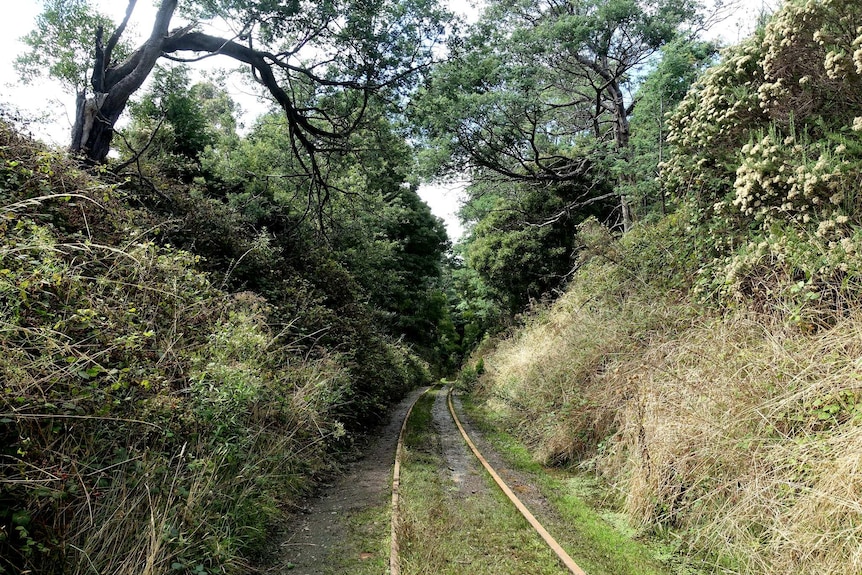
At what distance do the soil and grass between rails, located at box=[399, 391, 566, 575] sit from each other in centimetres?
32

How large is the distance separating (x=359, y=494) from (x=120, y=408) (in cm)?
425

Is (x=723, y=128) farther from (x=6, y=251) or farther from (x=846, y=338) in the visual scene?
(x=6, y=251)

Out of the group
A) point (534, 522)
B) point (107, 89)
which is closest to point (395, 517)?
point (534, 522)

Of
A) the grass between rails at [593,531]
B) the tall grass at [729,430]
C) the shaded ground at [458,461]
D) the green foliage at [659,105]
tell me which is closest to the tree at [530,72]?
the green foliage at [659,105]

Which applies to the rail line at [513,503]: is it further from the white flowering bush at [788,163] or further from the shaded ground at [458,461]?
the white flowering bush at [788,163]

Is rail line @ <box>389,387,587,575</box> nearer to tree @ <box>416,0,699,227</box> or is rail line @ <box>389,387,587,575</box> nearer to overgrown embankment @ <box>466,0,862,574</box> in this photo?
overgrown embankment @ <box>466,0,862,574</box>

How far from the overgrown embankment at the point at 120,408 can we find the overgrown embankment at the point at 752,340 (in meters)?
4.54

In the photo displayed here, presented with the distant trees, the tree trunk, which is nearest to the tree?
the distant trees

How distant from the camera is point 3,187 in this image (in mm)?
5270

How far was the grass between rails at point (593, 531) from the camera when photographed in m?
4.44

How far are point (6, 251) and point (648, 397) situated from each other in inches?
260

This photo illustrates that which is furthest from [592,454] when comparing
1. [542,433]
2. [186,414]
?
[186,414]

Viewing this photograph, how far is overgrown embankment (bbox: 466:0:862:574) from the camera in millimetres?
3885

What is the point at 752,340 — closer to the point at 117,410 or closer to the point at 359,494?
the point at 359,494
